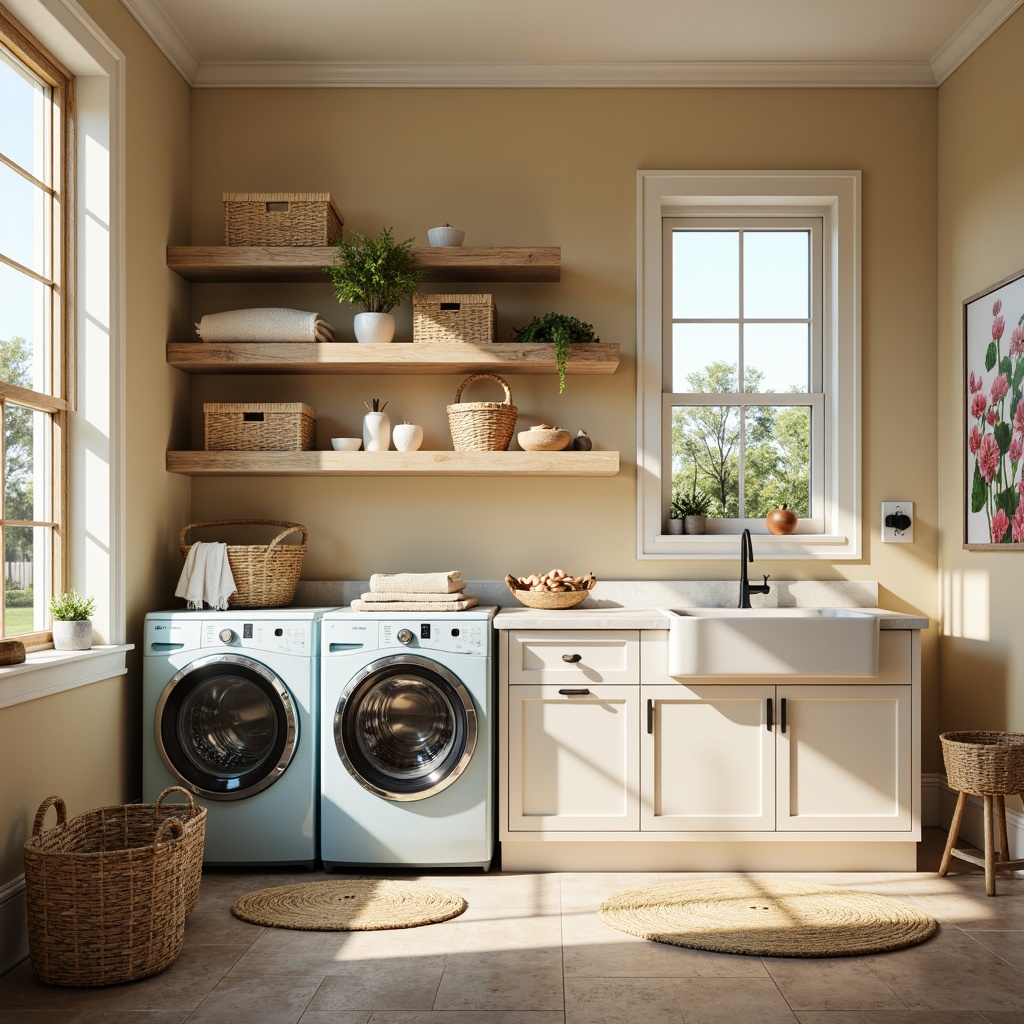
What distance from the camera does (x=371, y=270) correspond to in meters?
3.78

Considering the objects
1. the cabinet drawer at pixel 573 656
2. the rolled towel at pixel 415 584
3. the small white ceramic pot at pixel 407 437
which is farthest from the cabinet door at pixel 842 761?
the small white ceramic pot at pixel 407 437

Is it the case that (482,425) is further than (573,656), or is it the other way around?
(482,425)

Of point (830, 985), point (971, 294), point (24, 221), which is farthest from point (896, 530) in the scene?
→ point (24, 221)

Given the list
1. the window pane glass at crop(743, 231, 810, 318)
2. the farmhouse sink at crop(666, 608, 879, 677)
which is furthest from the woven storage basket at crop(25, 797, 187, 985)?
the window pane glass at crop(743, 231, 810, 318)

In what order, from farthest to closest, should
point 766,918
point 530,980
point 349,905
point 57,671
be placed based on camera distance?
point 349,905, point 766,918, point 57,671, point 530,980

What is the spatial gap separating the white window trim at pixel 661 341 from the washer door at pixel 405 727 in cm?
107

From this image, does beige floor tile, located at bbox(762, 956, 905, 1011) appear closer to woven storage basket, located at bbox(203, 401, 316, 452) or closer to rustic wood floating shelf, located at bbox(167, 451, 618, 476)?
rustic wood floating shelf, located at bbox(167, 451, 618, 476)

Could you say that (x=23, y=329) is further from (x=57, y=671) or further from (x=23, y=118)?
(x=57, y=671)

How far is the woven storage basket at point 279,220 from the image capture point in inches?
153

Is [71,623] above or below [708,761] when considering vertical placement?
above

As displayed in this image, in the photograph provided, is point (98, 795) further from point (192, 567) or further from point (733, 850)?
point (733, 850)

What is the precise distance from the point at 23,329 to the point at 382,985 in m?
2.12

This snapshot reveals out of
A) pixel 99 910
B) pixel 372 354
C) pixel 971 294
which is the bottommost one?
pixel 99 910

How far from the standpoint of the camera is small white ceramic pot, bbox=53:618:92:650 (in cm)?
310
